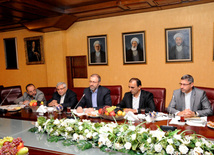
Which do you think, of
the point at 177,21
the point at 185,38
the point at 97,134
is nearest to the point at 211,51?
the point at 185,38

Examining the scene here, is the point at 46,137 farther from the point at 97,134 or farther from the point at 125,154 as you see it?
the point at 125,154

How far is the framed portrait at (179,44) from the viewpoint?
4.67m

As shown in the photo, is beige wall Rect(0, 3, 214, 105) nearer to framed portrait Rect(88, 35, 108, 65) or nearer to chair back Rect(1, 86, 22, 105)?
framed portrait Rect(88, 35, 108, 65)

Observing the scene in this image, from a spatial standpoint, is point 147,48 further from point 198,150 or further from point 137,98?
point 198,150

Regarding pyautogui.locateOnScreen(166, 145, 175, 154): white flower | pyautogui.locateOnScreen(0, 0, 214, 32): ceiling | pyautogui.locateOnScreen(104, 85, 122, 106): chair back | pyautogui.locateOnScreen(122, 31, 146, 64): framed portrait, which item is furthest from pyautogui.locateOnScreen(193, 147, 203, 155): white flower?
pyautogui.locateOnScreen(122, 31, 146, 64): framed portrait

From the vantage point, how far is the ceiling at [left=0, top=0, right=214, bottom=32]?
4.25 metres

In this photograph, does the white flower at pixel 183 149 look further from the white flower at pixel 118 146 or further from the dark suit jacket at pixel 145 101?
the dark suit jacket at pixel 145 101

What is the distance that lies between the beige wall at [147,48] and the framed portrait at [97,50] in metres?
0.11

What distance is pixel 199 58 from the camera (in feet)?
15.2

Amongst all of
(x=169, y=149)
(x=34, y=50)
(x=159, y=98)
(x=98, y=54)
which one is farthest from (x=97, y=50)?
(x=169, y=149)

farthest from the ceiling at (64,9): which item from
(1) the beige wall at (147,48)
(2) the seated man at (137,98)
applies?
(2) the seated man at (137,98)

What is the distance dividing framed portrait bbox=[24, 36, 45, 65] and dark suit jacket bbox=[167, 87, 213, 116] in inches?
183

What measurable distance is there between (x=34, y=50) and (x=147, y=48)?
3.59 meters

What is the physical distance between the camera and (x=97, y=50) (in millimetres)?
5676
